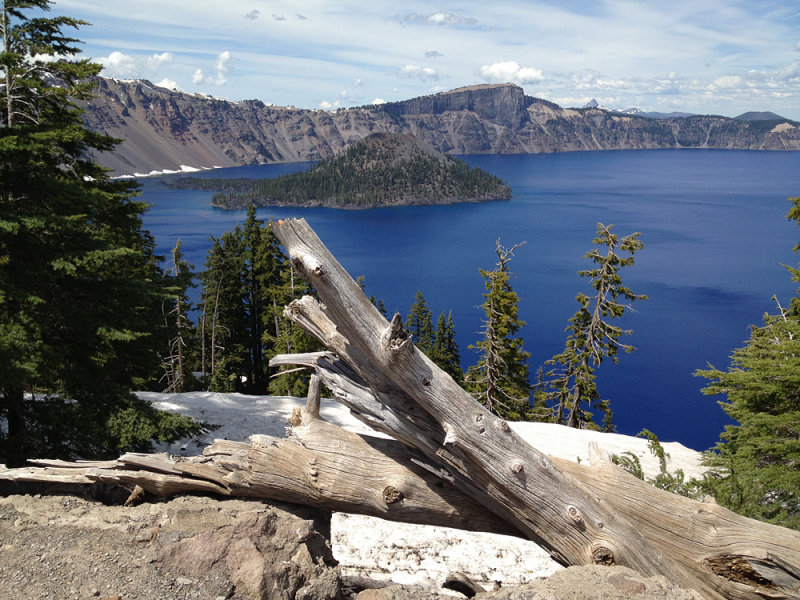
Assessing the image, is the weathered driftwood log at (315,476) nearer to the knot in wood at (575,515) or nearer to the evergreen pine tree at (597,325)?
the knot in wood at (575,515)

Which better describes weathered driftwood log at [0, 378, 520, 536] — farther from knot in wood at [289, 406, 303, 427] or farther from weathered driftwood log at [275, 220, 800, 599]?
weathered driftwood log at [275, 220, 800, 599]

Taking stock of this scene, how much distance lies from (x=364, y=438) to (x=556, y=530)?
216cm

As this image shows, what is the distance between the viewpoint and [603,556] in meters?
5.37

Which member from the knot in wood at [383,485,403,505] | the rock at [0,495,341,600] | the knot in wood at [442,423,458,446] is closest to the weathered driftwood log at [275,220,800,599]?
the knot in wood at [442,423,458,446]

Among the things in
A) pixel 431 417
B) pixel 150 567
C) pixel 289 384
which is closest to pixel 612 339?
pixel 289 384

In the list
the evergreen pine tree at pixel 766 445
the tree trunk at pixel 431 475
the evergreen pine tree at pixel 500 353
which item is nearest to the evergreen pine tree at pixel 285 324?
the evergreen pine tree at pixel 500 353

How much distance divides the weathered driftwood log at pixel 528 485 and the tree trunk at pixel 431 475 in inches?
0.5

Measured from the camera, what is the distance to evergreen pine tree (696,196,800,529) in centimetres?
927

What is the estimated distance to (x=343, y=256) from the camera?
91875 mm

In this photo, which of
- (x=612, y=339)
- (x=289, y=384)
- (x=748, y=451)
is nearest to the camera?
(x=748, y=451)

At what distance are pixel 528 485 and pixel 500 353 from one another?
2087cm

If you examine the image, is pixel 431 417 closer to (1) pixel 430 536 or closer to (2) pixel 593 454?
(2) pixel 593 454

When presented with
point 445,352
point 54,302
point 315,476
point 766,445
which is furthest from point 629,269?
point 315,476

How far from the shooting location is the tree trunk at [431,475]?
5.17 m
